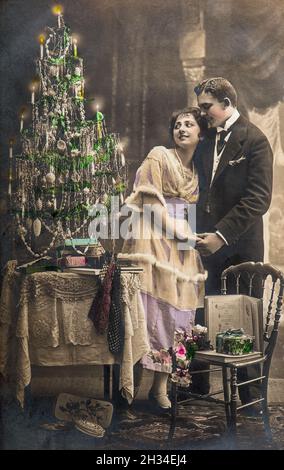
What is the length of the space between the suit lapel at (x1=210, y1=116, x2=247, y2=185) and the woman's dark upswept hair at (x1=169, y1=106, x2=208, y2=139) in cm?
19

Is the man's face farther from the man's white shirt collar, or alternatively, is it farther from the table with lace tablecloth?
the table with lace tablecloth

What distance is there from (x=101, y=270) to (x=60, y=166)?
73 centimetres

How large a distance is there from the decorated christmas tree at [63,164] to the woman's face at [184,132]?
39 centimetres

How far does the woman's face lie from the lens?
375 cm

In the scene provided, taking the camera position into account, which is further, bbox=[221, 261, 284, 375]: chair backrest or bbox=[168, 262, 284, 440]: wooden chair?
bbox=[221, 261, 284, 375]: chair backrest

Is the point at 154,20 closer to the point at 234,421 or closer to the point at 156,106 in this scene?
the point at 156,106

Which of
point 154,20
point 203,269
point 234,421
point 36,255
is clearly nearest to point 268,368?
point 234,421

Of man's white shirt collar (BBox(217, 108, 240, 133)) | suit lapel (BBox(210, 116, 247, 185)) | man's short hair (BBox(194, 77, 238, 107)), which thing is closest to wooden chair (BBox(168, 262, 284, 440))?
suit lapel (BBox(210, 116, 247, 185))

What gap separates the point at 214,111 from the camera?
12.4 feet

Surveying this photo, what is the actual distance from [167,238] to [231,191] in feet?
1.74

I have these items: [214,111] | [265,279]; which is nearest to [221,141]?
[214,111]

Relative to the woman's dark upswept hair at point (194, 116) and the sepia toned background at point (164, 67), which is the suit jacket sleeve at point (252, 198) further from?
the woman's dark upswept hair at point (194, 116)

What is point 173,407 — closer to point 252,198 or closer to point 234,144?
point 252,198

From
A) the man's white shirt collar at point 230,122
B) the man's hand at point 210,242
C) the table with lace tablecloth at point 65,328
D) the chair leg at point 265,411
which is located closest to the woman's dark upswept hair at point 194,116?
the man's white shirt collar at point 230,122
